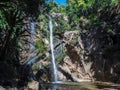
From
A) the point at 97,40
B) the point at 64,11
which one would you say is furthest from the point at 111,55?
the point at 64,11

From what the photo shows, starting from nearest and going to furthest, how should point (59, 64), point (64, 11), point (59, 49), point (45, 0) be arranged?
point (45, 0) < point (59, 64) < point (59, 49) < point (64, 11)

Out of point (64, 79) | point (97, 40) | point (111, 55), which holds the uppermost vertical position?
point (97, 40)

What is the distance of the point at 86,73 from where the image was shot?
28375 millimetres

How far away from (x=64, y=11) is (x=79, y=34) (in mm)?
18602

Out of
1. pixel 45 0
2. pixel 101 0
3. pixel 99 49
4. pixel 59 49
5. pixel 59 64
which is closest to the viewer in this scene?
pixel 45 0

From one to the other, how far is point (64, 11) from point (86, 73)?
22.2m

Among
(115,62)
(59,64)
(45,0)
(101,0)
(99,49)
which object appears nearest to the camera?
(45,0)

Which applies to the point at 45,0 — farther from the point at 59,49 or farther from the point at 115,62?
the point at 59,49

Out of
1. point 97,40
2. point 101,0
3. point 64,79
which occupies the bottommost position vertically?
point 64,79

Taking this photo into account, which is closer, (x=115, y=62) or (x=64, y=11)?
(x=115, y=62)

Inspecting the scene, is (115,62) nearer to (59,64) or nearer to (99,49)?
(99,49)

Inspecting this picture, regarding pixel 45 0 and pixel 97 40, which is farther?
pixel 97 40

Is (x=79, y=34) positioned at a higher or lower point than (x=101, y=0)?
lower

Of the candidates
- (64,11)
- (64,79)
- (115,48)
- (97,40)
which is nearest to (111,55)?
(115,48)
